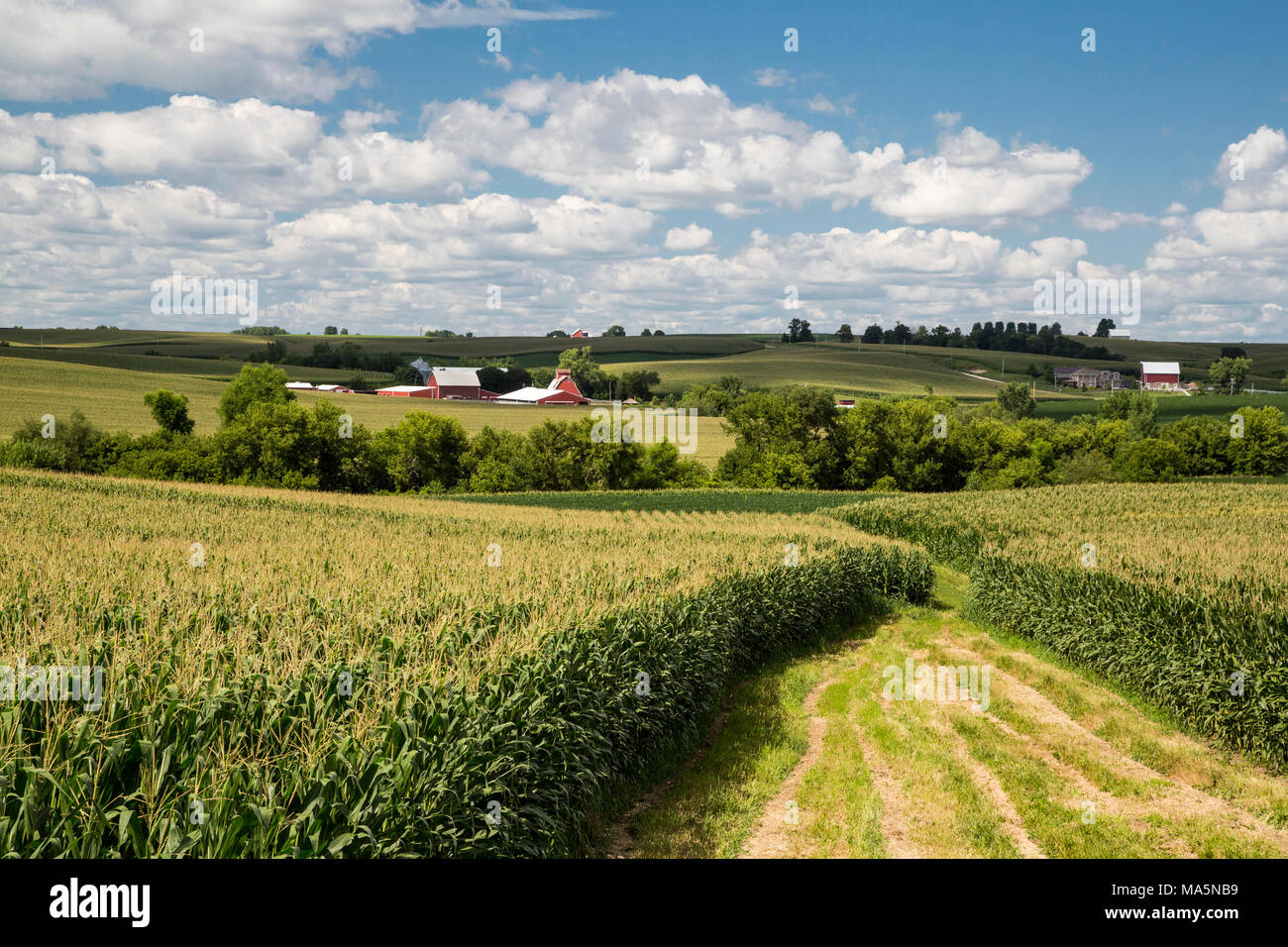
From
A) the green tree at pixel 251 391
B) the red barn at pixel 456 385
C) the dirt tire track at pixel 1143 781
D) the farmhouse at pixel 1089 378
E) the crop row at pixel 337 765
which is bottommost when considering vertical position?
the dirt tire track at pixel 1143 781

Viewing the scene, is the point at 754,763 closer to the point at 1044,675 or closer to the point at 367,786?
the point at 367,786

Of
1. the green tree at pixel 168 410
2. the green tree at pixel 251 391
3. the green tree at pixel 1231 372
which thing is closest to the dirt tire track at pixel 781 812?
the green tree at pixel 168 410

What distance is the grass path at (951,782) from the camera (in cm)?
905

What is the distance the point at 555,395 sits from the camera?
11481cm

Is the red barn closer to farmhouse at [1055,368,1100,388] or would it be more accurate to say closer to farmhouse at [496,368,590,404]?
farmhouse at [496,368,590,404]

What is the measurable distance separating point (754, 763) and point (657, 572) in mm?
4761

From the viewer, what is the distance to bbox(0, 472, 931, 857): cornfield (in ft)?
17.1

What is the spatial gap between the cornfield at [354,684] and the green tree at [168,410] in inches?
2004

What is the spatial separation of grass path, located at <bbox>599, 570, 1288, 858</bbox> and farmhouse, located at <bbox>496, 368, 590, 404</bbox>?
100 m

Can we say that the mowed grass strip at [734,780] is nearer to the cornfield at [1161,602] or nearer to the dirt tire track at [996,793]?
the dirt tire track at [996,793]

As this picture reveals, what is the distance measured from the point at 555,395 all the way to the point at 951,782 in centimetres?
10638

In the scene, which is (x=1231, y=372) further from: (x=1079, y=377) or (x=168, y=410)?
(x=168, y=410)

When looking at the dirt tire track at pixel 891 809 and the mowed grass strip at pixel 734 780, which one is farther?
the mowed grass strip at pixel 734 780
